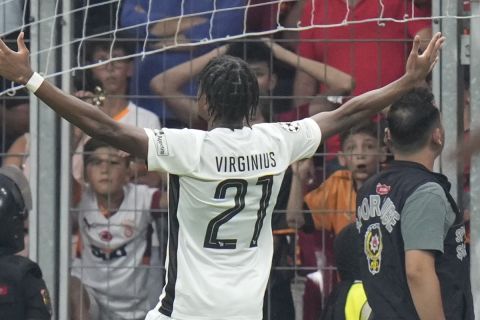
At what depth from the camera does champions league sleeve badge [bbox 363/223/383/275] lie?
184 inches

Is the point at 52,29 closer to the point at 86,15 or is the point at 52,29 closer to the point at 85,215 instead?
the point at 86,15

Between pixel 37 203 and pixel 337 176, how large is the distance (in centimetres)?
170

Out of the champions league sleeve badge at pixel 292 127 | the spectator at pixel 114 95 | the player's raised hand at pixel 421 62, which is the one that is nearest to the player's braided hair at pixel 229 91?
the champions league sleeve badge at pixel 292 127

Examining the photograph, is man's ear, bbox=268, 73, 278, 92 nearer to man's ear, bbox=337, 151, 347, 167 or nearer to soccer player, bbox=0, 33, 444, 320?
man's ear, bbox=337, 151, 347, 167

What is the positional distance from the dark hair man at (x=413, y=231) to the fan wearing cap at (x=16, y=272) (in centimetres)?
174

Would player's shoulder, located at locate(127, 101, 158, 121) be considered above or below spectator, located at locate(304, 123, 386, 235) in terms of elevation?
above

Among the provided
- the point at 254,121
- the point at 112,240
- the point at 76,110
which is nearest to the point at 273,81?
the point at 254,121

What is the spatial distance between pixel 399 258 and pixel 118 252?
233cm

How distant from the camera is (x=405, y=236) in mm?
4535

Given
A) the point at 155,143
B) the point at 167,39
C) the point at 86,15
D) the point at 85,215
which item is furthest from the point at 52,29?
the point at 155,143

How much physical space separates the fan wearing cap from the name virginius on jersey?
5.93 ft

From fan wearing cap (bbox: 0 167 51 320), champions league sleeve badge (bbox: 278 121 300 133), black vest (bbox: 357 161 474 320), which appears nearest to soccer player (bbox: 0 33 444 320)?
champions league sleeve badge (bbox: 278 121 300 133)

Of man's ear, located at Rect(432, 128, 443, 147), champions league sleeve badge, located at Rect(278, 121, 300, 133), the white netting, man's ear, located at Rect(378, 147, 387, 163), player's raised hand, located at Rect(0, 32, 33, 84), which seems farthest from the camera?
man's ear, located at Rect(378, 147, 387, 163)

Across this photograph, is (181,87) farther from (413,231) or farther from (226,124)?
(413,231)
